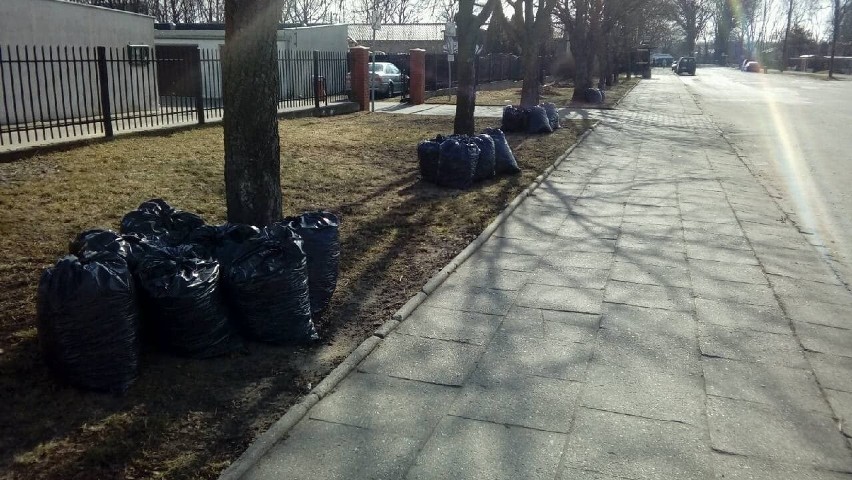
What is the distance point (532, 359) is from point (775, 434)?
1393mm

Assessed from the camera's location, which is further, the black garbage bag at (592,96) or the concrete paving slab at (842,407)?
the black garbage bag at (592,96)

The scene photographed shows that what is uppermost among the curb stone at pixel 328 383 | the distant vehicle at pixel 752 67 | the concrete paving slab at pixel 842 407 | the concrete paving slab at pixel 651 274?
the distant vehicle at pixel 752 67

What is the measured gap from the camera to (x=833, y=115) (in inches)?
982

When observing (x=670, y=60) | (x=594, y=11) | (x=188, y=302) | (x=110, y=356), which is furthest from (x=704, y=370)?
(x=670, y=60)

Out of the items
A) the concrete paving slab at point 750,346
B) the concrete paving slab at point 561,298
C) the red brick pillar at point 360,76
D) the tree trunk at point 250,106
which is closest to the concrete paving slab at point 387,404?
the concrete paving slab at point 561,298

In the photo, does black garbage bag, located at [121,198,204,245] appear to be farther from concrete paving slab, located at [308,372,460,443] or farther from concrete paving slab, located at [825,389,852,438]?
concrete paving slab, located at [825,389,852,438]

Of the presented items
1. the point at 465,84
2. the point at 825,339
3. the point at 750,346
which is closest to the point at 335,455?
the point at 750,346

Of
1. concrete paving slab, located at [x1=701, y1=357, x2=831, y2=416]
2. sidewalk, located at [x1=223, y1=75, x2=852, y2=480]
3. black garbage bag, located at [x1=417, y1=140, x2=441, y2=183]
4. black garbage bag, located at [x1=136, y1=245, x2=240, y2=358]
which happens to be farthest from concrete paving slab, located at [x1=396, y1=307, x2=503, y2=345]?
black garbage bag, located at [x1=417, y1=140, x2=441, y2=183]

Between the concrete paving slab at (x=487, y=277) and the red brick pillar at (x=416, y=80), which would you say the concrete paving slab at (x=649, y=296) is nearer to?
the concrete paving slab at (x=487, y=277)

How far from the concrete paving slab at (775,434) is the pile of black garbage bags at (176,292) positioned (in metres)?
2.41

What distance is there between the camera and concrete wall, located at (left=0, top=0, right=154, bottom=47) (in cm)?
1487

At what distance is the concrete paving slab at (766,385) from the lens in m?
4.00

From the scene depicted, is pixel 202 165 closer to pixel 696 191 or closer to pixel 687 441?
pixel 696 191

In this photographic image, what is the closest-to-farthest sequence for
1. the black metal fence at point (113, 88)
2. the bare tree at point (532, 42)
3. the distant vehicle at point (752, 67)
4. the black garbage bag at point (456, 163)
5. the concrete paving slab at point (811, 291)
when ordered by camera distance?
the concrete paving slab at point (811, 291) < the black garbage bag at point (456, 163) < the black metal fence at point (113, 88) < the bare tree at point (532, 42) < the distant vehicle at point (752, 67)
